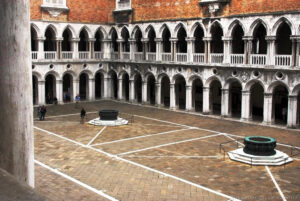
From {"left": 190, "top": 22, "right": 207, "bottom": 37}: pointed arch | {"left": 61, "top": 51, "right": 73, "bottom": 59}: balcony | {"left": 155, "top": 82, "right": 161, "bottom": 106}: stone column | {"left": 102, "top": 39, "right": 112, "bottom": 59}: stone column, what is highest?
{"left": 190, "top": 22, "right": 207, "bottom": 37}: pointed arch

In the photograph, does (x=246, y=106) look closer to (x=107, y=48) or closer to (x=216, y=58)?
(x=216, y=58)

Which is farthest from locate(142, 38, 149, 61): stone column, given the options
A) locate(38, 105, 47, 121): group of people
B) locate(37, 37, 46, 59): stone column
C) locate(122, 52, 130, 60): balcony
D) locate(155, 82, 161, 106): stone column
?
locate(38, 105, 47, 121): group of people

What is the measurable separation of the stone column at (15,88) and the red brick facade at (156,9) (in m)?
21.6

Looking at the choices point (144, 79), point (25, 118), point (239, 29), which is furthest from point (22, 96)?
point (144, 79)

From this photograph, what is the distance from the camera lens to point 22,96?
20.5 feet

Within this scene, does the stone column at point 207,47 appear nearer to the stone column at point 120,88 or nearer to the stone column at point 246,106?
the stone column at point 246,106

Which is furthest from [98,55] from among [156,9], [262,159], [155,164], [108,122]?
[262,159]

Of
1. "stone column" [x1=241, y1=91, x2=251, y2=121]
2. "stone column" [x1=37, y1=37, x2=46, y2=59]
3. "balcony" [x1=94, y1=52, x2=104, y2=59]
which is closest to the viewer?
"stone column" [x1=241, y1=91, x2=251, y2=121]

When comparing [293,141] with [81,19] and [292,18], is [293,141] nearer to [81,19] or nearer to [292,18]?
[292,18]

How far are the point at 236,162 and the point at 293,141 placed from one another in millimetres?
6043

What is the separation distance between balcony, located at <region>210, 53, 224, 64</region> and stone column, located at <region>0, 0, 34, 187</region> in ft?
78.6

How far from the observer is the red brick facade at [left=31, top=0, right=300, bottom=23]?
84.4 feet

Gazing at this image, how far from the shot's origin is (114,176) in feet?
49.8

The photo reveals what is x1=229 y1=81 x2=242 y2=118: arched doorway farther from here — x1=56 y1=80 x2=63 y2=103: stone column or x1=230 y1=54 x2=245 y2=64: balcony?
x1=56 y1=80 x2=63 y2=103: stone column
